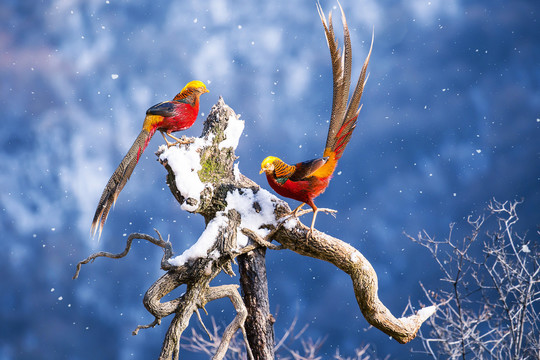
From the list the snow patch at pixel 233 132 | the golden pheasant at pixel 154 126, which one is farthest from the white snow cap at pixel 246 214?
the golden pheasant at pixel 154 126

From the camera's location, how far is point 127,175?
3.11m

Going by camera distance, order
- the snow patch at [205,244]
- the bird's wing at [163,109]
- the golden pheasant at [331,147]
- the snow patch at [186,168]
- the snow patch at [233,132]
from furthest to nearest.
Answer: the snow patch at [233,132]
the snow patch at [186,168]
the snow patch at [205,244]
the bird's wing at [163,109]
the golden pheasant at [331,147]

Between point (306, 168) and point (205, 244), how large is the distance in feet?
2.83

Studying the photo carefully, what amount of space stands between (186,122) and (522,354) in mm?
3886

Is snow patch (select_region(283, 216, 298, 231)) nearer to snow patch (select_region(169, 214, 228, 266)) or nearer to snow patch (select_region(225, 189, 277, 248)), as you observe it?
snow patch (select_region(225, 189, 277, 248))

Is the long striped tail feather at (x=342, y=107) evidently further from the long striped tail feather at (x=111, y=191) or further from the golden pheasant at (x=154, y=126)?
the long striped tail feather at (x=111, y=191)

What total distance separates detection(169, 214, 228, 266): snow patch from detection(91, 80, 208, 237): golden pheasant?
55 cm

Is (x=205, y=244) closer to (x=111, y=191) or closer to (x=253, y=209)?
(x=253, y=209)

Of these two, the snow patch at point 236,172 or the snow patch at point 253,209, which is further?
the snow patch at point 236,172

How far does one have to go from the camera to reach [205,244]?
11.1ft

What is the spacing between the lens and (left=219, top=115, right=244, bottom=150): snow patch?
3.74 meters

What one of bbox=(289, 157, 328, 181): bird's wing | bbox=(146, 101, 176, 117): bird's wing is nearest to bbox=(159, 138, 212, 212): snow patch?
bbox=(146, 101, 176, 117): bird's wing

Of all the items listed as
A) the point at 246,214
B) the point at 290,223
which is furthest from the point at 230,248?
the point at 290,223

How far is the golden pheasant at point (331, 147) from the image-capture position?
119 inches
